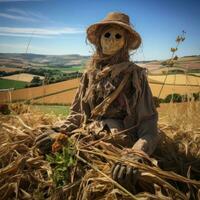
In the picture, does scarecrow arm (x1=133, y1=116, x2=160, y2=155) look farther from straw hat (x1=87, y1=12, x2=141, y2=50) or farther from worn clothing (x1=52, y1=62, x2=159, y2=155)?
straw hat (x1=87, y1=12, x2=141, y2=50)

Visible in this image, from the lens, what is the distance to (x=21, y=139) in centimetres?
346

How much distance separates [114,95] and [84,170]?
2.41 ft

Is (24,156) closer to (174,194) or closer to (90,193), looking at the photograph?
(90,193)

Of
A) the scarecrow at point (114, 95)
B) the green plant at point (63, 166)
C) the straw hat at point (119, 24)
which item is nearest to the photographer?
the green plant at point (63, 166)

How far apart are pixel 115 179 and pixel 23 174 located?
725mm

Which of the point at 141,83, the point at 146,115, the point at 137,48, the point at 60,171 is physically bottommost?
the point at 60,171

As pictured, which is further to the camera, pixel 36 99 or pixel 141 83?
pixel 36 99

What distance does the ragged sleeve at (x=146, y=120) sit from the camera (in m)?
3.17

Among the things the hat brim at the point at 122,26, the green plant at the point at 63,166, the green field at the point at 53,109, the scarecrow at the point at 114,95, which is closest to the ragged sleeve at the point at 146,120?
the scarecrow at the point at 114,95

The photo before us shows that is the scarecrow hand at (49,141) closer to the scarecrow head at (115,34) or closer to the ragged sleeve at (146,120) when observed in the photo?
the ragged sleeve at (146,120)

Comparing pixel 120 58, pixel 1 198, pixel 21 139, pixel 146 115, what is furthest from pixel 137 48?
pixel 1 198

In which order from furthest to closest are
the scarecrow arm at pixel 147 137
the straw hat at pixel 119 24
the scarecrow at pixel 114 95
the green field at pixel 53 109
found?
1. the green field at pixel 53 109
2. the straw hat at pixel 119 24
3. the scarecrow at pixel 114 95
4. the scarecrow arm at pixel 147 137

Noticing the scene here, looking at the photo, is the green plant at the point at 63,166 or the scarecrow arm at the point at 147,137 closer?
the green plant at the point at 63,166

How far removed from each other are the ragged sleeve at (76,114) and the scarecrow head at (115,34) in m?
0.33
